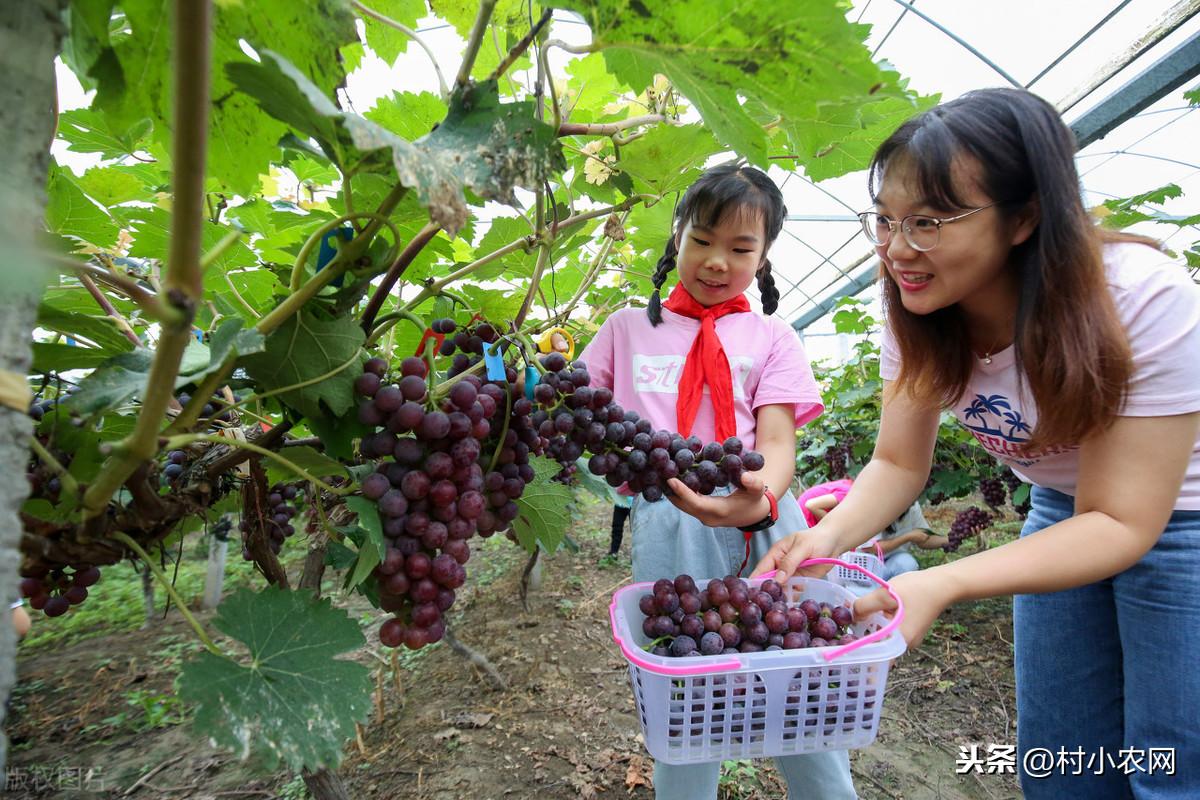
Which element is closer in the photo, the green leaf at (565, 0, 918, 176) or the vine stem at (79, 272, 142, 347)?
the green leaf at (565, 0, 918, 176)

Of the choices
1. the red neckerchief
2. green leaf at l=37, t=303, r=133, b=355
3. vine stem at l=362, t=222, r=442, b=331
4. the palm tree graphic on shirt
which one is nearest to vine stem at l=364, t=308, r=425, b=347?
vine stem at l=362, t=222, r=442, b=331

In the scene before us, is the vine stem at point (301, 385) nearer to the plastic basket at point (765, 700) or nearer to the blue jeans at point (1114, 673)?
the plastic basket at point (765, 700)

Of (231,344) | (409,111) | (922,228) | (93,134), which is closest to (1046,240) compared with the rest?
(922,228)

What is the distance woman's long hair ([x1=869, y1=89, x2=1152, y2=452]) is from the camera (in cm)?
118

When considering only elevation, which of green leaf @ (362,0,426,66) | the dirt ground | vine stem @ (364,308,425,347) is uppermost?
green leaf @ (362,0,426,66)

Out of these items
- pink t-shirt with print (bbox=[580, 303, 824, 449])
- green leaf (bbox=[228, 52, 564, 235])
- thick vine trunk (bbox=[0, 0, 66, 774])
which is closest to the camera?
thick vine trunk (bbox=[0, 0, 66, 774])

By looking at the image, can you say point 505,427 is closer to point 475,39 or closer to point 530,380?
point 530,380

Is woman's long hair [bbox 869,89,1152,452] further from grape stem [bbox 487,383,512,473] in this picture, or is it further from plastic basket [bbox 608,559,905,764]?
grape stem [bbox 487,383,512,473]

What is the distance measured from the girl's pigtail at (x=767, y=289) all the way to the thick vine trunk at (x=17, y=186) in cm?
180

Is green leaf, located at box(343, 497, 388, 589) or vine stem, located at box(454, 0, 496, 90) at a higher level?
vine stem, located at box(454, 0, 496, 90)

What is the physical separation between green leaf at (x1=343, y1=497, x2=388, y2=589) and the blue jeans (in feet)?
5.38

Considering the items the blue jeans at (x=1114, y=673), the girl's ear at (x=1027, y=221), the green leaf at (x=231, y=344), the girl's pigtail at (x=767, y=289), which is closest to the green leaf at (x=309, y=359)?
the green leaf at (x=231, y=344)

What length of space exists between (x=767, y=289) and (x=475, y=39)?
57.4 inches

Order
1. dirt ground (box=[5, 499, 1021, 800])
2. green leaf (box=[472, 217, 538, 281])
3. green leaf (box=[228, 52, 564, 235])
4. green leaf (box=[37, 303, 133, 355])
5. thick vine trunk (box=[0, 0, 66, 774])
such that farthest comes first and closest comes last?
dirt ground (box=[5, 499, 1021, 800])
green leaf (box=[472, 217, 538, 281])
green leaf (box=[37, 303, 133, 355])
green leaf (box=[228, 52, 564, 235])
thick vine trunk (box=[0, 0, 66, 774])
